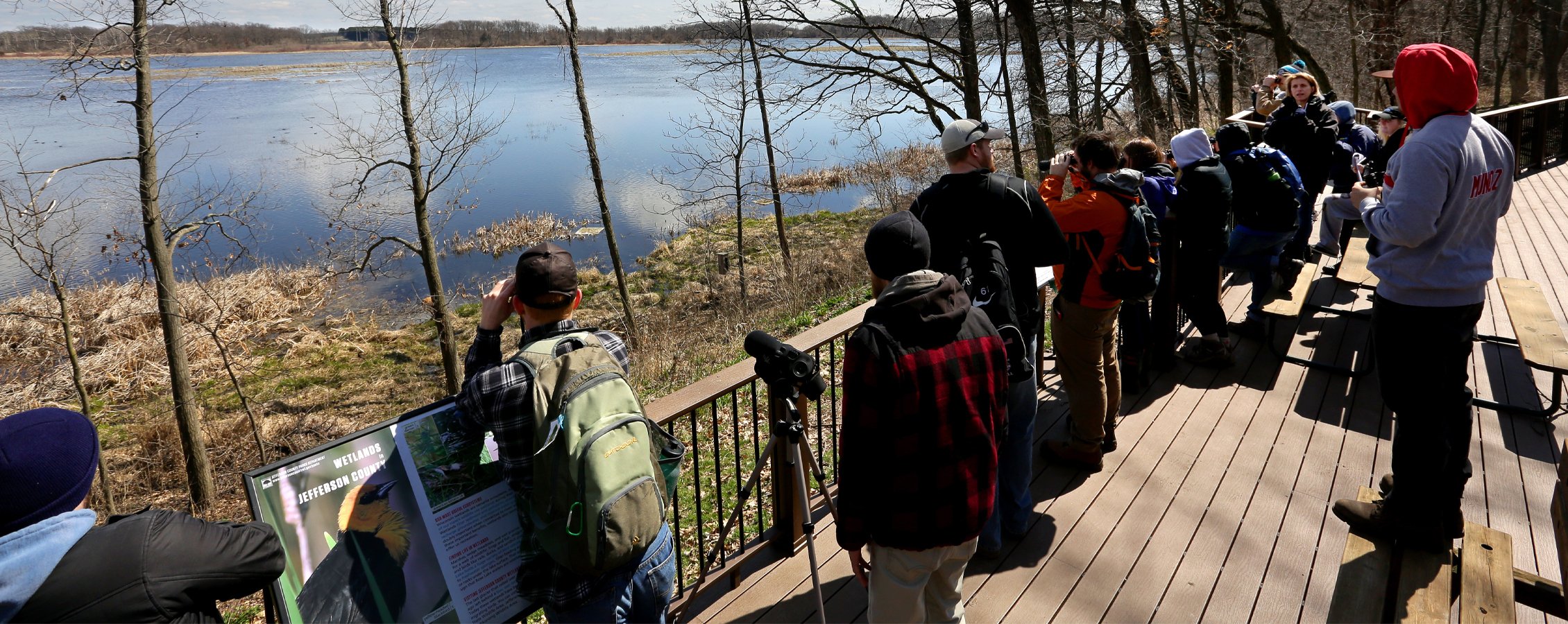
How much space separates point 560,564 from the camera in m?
2.11

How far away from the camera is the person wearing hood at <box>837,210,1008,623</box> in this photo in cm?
218

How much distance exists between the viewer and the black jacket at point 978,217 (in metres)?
3.02

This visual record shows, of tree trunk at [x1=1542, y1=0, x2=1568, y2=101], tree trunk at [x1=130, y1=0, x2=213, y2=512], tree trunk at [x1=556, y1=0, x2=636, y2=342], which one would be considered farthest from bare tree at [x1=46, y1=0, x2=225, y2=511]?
tree trunk at [x1=1542, y1=0, x2=1568, y2=101]

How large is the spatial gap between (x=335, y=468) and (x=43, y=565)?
577 mm

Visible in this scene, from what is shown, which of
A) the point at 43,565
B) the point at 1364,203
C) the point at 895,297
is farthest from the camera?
the point at 1364,203

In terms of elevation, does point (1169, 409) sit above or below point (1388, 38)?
below

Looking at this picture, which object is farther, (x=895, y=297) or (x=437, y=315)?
(x=437, y=315)

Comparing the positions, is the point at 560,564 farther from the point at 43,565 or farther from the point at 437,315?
the point at 437,315

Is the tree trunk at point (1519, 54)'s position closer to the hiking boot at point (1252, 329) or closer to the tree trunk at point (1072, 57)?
the tree trunk at point (1072, 57)

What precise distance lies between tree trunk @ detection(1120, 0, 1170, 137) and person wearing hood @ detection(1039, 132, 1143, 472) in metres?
11.7

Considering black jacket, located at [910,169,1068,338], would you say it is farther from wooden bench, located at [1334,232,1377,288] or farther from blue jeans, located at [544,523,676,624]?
wooden bench, located at [1334,232,1377,288]

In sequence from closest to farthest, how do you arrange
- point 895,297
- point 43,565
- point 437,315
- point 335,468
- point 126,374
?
point 43,565
point 335,468
point 895,297
point 437,315
point 126,374

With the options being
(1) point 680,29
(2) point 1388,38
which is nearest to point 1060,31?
(2) point 1388,38

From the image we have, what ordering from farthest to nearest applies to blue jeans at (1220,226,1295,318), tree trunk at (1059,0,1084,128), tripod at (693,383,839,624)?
1. tree trunk at (1059,0,1084,128)
2. blue jeans at (1220,226,1295,318)
3. tripod at (693,383,839,624)
